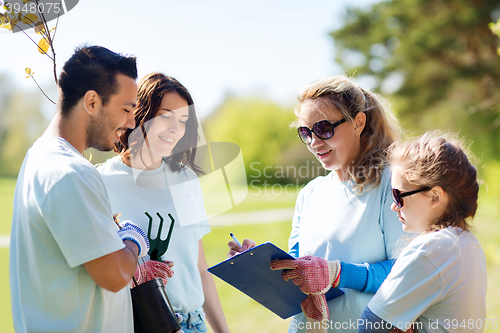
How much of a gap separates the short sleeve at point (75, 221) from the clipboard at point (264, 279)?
59 cm

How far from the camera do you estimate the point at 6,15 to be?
185 cm

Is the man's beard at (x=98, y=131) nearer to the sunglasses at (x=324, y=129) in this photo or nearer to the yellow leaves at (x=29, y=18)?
the yellow leaves at (x=29, y=18)

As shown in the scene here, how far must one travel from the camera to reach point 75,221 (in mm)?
1315

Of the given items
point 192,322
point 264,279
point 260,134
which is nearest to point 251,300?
point 192,322

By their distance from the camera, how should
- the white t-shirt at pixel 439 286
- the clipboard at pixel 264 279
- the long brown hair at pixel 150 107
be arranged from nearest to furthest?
the white t-shirt at pixel 439 286
the clipboard at pixel 264 279
the long brown hair at pixel 150 107

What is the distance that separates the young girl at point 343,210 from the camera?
5.77 feet

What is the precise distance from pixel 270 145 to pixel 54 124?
38.1m

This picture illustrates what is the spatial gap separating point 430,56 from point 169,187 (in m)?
16.5

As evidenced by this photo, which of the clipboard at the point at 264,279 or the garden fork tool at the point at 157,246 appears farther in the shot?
the garden fork tool at the point at 157,246

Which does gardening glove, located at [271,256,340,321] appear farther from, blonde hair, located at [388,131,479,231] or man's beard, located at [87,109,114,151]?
man's beard, located at [87,109,114,151]

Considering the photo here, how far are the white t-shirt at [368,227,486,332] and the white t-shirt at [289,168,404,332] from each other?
0.27 m

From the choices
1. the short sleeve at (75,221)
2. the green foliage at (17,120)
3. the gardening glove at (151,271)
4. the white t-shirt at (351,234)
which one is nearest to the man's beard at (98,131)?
the short sleeve at (75,221)

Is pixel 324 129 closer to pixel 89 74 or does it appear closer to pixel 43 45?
pixel 89 74

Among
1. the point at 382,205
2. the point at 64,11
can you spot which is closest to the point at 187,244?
the point at 382,205
